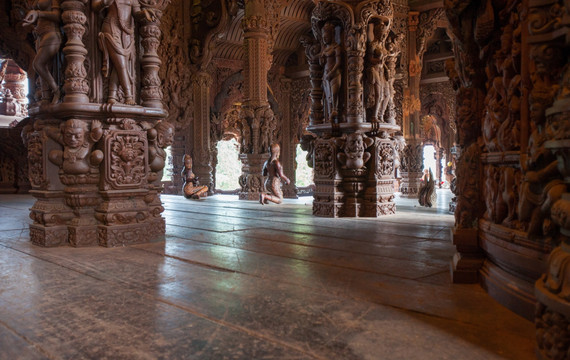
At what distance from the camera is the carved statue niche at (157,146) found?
15.6ft

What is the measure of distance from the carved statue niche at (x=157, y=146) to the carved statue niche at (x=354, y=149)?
2574mm

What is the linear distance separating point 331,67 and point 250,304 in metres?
4.81

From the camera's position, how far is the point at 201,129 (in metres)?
13.0

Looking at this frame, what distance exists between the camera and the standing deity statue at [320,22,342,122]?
659 cm

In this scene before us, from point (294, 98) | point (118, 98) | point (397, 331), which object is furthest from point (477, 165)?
point (294, 98)

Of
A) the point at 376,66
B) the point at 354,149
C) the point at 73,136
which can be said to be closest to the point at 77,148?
the point at 73,136

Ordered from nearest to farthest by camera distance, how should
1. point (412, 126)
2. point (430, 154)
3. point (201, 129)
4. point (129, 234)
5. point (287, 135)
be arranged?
point (129, 234)
point (412, 126)
point (201, 129)
point (287, 135)
point (430, 154)

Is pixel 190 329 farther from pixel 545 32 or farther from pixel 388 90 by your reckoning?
pixel 388 90

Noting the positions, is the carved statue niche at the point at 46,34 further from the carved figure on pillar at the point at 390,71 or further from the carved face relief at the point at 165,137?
the carved figure on pillar at the point at 390,71

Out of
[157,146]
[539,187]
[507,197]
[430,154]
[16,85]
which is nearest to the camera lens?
[539,187]

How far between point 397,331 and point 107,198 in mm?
3212

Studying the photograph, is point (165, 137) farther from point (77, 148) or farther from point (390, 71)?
point (390, 71)

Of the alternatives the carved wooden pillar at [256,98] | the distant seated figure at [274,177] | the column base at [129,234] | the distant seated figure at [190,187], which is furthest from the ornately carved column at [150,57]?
the distant seated figure at [190,187]

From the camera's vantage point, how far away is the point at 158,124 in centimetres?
486
